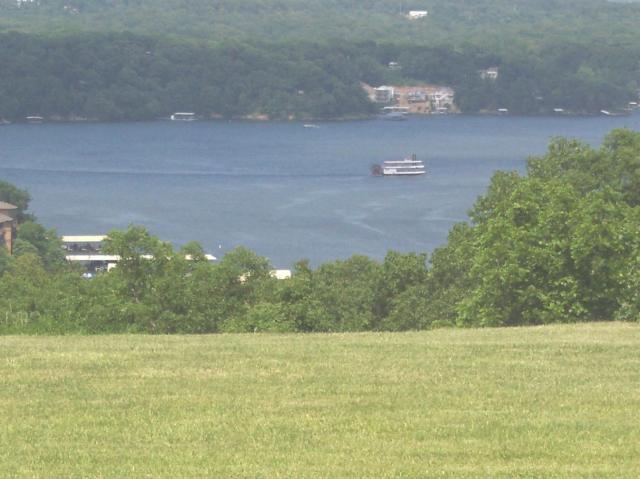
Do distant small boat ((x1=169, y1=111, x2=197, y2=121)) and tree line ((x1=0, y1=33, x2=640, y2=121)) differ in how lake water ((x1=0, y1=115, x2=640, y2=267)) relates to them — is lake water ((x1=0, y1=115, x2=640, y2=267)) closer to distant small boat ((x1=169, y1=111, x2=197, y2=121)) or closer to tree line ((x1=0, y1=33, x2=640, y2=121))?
distant small boat ((x1=169, y1=111, x2=197, y2=121))

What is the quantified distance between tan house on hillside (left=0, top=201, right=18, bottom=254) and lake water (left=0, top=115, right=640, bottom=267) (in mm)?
9274

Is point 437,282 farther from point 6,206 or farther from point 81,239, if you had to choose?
point 81,239

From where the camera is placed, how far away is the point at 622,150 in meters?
30.8

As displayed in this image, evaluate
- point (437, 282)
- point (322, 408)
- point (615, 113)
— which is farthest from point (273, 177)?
point (322, 408)

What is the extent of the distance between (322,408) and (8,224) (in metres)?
Result: 56.2

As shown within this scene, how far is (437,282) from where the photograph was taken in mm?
28969

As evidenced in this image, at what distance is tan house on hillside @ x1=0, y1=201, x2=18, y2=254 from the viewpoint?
6494 cm

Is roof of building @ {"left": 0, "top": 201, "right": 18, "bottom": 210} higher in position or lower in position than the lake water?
higher

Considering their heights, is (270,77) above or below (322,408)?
below

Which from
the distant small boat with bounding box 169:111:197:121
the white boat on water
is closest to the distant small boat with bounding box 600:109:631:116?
the distant small boat with bounding box 169:111:197:121

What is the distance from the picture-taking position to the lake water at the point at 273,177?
254ft

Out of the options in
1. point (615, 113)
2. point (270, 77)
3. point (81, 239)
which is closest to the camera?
point (81, 239)

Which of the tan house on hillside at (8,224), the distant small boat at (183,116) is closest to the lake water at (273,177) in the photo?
the distant small boat at (183,116)

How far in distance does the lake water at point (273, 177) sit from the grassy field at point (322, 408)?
Answer: 2039 inches
